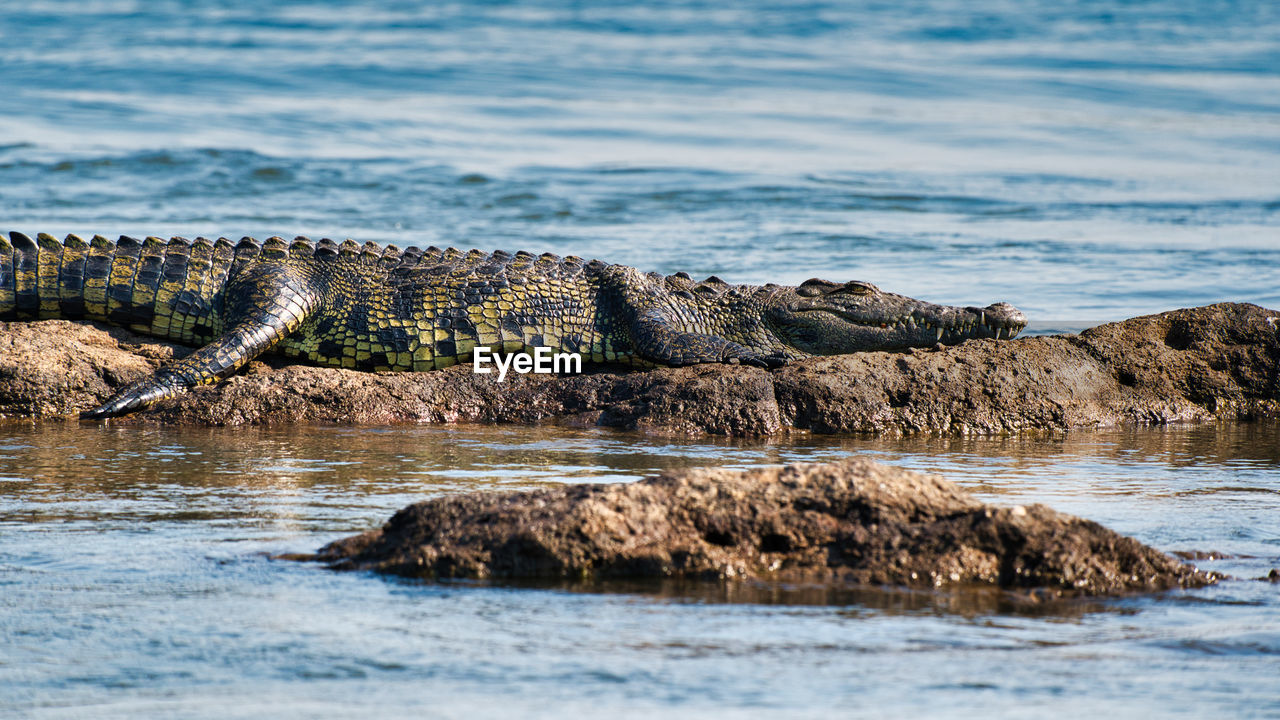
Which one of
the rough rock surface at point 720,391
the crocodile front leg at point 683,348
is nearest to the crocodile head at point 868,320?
the rough rock surface at point 720,391

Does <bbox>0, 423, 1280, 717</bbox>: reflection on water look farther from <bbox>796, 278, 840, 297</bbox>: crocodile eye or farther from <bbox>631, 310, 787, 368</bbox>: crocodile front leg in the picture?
<bbox>796, 278, 840, 297</bbox>: crocodile eye

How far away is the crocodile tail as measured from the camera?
25.0ft

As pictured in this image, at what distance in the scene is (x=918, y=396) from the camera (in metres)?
7.14

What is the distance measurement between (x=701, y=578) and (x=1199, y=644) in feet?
3.99

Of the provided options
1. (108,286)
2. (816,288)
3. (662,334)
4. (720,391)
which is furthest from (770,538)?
(108,286)

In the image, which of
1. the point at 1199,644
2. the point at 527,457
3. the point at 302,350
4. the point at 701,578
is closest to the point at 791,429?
the point at 527,457

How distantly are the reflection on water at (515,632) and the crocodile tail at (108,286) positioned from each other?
120 inches

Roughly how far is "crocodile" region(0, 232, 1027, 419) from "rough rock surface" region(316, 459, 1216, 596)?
3.93 metres

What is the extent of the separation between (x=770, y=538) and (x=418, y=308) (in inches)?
183

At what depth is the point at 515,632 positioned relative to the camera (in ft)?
10.2

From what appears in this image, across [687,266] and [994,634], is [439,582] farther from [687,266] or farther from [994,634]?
[687,266]

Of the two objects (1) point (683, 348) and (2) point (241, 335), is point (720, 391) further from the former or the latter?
(2) point (241, 335)

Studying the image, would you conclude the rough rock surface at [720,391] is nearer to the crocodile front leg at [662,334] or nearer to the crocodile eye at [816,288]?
the crocodile front leg at [662,334]

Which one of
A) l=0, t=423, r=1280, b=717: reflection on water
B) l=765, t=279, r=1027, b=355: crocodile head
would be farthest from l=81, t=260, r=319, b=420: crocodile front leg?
l=765, t=279, r=1027, b=355: crocodile head
